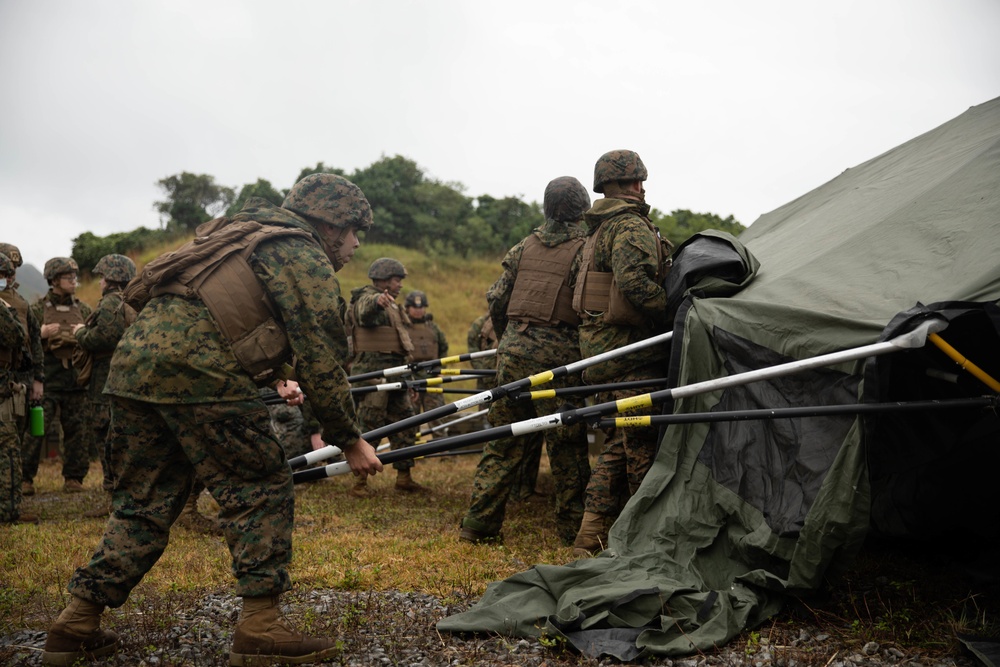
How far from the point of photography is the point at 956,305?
361 centimetres

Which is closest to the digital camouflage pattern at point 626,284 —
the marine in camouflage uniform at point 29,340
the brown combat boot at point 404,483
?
the brown combat boot at point 404,483

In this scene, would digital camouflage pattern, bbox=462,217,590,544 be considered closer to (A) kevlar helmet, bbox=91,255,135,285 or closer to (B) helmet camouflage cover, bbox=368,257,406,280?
(B) helmet camouflage cover, bbox=368,257,406,280

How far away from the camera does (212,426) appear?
360 centimetres

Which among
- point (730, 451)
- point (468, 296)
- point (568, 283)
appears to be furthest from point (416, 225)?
point (730, 451)

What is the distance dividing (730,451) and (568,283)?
2.12m

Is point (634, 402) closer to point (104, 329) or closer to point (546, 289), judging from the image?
point (546, 289)

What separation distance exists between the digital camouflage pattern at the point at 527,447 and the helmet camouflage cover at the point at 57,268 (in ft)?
19.2

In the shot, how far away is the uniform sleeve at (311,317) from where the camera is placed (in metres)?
3.70

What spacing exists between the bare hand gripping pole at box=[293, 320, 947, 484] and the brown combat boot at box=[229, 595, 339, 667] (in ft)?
1.85

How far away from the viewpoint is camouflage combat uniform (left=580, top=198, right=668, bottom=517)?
543cm

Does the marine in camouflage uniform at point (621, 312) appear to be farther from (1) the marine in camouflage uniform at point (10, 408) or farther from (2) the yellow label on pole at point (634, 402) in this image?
(1) the marine in camouflage uniform at point (10, 408)

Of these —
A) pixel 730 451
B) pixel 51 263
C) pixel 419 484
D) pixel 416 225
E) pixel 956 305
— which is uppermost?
pixel 416 225

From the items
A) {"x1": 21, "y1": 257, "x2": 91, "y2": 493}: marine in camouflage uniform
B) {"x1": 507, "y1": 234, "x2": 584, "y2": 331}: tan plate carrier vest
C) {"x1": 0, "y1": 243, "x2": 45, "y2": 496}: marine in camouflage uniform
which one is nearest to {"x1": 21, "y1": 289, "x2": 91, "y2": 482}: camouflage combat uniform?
{"x1": 21, "y1": 257, "x2": 91, "y2": 493}: marine in camouflage uniform

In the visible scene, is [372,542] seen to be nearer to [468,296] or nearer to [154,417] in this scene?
[154,417]
